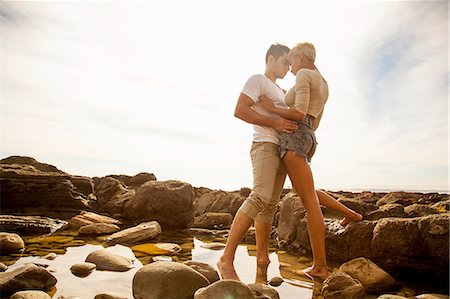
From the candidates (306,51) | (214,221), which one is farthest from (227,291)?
(214,221)

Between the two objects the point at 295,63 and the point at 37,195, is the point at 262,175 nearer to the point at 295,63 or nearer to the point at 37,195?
the point at 295,63

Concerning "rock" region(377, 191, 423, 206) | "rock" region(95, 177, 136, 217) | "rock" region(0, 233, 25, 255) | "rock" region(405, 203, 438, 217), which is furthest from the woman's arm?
"rock" region(377, 191, 423, 206)

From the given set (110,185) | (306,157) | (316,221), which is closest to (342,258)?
(316,221)

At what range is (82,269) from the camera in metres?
2.99

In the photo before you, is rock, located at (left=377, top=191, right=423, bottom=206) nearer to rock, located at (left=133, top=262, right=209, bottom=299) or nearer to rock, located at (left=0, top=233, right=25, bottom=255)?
rock, located at (left=133, top=262, right=209, bottom=299)

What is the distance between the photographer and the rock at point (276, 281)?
2.86 meters

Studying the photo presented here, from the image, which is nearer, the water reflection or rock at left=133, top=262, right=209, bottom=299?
rock at left=133, top=262, right=209, bottom=299

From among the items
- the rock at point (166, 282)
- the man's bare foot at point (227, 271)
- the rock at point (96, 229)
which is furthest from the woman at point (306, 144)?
the rock at point (96, 229)

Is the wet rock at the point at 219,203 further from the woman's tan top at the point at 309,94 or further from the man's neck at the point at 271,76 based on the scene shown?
the woman's tan top at the point at 309,94

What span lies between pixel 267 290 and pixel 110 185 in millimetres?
9205

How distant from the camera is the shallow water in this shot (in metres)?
2.54

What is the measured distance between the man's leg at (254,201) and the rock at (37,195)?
6451mm

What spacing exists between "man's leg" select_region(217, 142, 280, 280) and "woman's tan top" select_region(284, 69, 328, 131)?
0.52 meters

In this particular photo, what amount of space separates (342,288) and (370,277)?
468 mm
